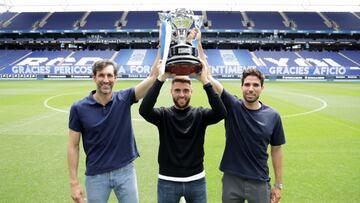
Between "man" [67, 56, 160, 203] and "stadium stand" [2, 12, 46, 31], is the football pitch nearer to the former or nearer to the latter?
"man" [67, 56, 160, 203]

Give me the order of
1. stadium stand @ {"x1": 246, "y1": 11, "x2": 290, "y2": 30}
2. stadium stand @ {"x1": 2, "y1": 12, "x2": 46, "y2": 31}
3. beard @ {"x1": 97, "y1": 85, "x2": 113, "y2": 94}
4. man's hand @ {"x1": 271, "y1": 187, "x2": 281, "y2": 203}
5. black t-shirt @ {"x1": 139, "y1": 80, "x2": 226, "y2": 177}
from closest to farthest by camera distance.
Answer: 1. black t-shirt @ {"x1": 139, "y1": 80, "x2": 226, "y2": 177}
2. beard @ {"x1": 97, "y1": 85, "x2": 113, "y2": 94}
3. man's hand @ {"x1": 271, "y1": 187, "x2": 281, "y2": 203}
4. stadium stand @ {"x1": 246, "y1": 11, "x2": 290, "y2": 30}
5. stadium stand @ {"x1": 2, "y1": 12, "x2": 46, "y2": 31}

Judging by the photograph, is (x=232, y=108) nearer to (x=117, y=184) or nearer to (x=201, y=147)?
(x=201, y=147)

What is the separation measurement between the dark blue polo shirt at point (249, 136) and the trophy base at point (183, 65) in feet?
2.13

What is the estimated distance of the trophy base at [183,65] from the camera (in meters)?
3.26

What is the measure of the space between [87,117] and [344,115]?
46.5 feet

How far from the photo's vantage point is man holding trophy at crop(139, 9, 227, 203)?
3539mm

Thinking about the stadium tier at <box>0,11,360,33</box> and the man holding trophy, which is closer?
the man holding trophy

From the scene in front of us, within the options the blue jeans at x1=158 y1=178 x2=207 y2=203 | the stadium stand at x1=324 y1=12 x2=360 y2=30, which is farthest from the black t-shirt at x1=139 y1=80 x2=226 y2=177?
the stadium stand at x1=324 y1=12 x2=360 y2=30

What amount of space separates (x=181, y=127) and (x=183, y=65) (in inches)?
30.2

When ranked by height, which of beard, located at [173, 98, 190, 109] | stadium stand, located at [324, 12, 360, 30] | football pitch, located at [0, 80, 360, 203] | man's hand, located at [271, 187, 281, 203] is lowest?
football pitch, located at [0, 80, 360, 203]

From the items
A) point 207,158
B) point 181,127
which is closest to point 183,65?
point 181,127

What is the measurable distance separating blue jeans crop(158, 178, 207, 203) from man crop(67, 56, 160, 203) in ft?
1.63

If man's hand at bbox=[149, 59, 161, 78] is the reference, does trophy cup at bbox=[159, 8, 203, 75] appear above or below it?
above

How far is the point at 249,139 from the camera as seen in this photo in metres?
3.76
